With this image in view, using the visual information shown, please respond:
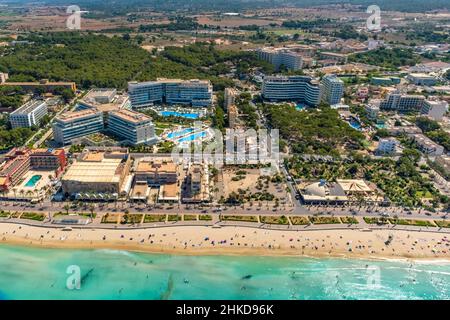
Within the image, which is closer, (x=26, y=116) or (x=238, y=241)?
(x=238, y=241)

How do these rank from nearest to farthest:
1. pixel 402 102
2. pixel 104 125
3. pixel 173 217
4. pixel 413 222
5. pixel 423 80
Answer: pixel 173 217 → pixel 413 222 → pixel 104 125 → pixel 402 102 → pixel 423 80

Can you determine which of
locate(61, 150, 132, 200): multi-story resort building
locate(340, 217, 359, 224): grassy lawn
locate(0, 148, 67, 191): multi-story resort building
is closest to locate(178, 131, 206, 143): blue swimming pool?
locate(61, 150, 132, 200): multi-story resort building

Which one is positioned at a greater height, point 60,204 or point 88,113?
point 88,113

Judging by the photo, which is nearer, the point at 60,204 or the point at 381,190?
the point at 60,204

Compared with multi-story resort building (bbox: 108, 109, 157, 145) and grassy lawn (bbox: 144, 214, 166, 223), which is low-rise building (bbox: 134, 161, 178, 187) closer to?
grassy lawn (bbox: 144, 214, 166, 223)

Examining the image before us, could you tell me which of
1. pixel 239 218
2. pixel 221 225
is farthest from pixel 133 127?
pixel 239 218

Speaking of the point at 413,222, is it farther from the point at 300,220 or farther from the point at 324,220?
the point at 300,220
